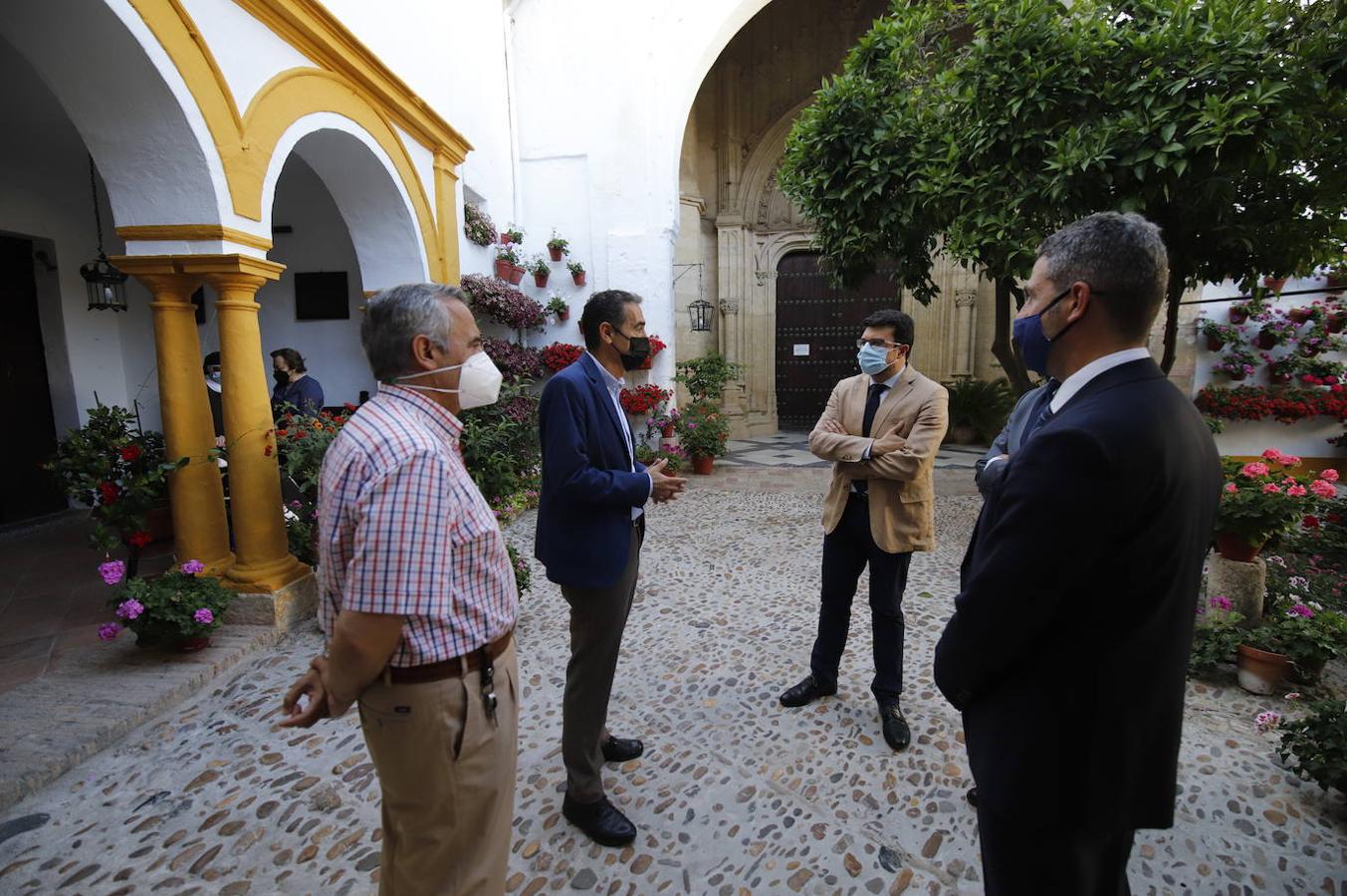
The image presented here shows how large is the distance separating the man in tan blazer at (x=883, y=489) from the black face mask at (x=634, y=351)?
3.14 feet

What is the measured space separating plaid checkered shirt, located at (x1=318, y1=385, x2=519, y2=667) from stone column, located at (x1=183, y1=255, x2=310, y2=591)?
2.88 metres

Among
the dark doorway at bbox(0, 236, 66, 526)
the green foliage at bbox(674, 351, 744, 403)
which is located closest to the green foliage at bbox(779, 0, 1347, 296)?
the green foliage at bbox(674, 351, 744, 403)

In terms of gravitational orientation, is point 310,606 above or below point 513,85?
below

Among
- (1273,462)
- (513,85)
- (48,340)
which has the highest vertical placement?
(513,85)

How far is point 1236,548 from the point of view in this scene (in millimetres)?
3539

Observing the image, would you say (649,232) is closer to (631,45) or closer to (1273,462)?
(631,45)

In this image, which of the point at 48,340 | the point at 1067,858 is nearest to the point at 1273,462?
the point at 1067,858

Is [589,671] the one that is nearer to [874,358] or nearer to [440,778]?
[440,778]

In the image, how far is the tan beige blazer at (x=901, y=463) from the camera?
8.64 feet

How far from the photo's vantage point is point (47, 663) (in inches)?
130

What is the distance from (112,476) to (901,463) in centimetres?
459

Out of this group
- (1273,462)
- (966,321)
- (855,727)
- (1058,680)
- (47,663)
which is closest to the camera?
(1058,680)

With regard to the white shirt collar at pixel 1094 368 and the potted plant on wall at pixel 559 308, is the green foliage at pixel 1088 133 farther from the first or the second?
the potted plant on wall at pixel 559 308

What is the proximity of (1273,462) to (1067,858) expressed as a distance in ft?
12.8
